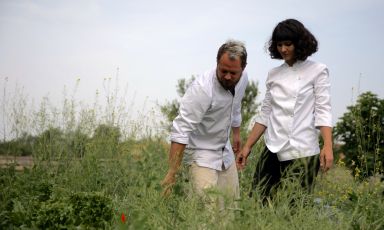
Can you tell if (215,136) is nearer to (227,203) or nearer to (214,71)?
(214,71)

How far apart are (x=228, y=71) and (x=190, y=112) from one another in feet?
1.21

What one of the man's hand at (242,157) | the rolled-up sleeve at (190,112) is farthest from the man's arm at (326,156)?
the rolled-up sleeve at (190,112)

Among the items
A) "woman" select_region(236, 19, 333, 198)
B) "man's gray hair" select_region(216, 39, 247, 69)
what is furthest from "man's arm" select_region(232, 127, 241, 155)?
"man's gray hair" select_region(216, 39, 247, 69)

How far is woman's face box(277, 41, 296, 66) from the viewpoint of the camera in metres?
3.52

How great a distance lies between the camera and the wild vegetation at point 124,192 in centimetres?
277

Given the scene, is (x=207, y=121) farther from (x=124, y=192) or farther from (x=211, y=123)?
(x=124, y=192)

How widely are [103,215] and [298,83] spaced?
1515 mm

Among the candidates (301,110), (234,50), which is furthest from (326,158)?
(234,50)

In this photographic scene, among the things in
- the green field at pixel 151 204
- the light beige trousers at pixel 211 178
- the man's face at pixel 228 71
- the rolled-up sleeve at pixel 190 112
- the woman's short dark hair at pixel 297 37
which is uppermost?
the woman's short dark hair at pixel 297 37

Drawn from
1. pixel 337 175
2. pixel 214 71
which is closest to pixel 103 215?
pixel 214 71

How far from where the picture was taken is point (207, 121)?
366 cm

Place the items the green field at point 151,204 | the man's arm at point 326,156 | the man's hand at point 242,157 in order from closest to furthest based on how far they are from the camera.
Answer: the green field at point 151,204
the man's arm at point 326,156
the man's hand at point 242,157

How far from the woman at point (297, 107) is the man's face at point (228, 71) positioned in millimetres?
342

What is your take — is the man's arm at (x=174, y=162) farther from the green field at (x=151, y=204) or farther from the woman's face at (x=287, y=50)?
the woman's face at (x=287, y=50)
